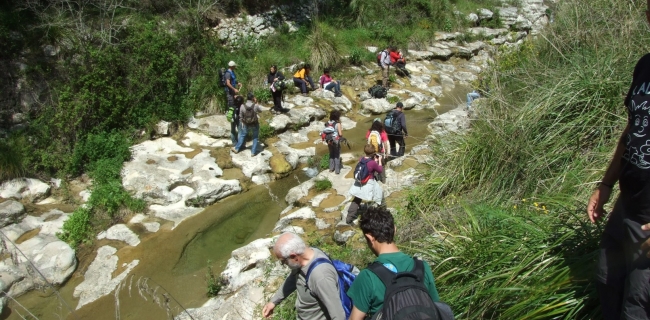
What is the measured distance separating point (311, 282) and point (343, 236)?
3.22m

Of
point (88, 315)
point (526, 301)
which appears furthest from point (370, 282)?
point (88, 315)

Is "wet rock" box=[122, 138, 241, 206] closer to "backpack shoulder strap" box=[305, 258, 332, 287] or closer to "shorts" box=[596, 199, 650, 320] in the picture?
"backpack shoulder strap" box=[305, 258, 332, 287]

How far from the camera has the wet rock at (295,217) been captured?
7105 millimetres

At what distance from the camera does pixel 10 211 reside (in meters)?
7.25

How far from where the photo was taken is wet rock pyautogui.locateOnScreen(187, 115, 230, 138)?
1017 centimetres

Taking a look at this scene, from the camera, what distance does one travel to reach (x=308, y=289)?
294 cm

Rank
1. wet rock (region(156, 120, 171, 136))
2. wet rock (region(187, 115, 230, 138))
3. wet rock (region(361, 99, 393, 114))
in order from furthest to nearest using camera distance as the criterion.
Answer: wet rock (region(361, 99, 393, 114)), wet rock (region(187, 115, 230, 138)), wet rock (region(156, 120, 171, 136))

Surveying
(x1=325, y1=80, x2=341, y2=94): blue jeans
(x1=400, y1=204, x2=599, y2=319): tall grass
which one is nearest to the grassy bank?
(x1=400, y1=204, x2=599, y2=319): tall grass

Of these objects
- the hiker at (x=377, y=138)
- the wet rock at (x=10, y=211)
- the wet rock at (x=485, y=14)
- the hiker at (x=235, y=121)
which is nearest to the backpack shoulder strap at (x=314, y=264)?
the hiker at (x=377, y=138)

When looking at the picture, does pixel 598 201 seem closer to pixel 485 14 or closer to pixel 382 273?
pixel 382 273

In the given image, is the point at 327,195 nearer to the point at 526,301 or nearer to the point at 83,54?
the point at 526,301

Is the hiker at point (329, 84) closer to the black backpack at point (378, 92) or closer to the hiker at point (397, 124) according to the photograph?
the black backpack at point (378, 92)

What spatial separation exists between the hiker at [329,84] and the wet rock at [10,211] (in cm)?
781

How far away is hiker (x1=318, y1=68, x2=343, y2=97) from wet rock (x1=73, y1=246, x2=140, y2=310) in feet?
24.4
